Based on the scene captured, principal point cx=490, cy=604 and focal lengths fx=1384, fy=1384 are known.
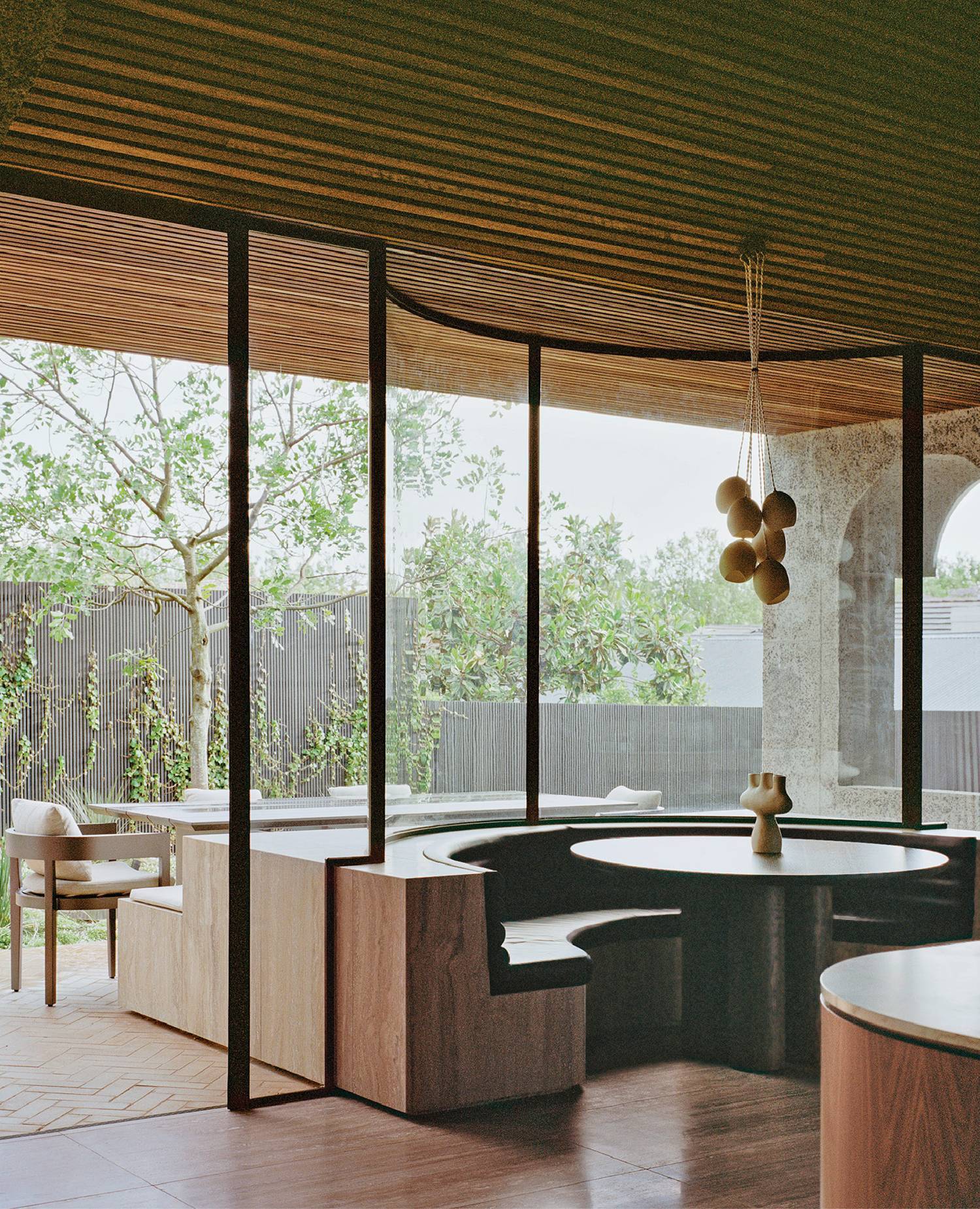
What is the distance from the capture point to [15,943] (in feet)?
23.0

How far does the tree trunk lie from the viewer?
9.53 metres

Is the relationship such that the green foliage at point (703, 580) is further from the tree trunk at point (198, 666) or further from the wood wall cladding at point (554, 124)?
the tree trunk at point (198, 666)

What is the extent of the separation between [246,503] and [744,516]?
2.22 m

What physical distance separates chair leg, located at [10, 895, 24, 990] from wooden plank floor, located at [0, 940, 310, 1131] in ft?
0.22

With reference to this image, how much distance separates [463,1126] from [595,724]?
7.30ft

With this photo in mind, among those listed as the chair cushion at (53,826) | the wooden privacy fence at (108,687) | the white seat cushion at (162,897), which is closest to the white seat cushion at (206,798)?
the chair cushion at (53,826)

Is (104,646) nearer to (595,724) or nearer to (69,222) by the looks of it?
(595,724)

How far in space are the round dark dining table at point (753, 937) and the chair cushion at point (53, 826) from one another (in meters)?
2.73

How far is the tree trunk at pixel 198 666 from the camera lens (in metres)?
9.53

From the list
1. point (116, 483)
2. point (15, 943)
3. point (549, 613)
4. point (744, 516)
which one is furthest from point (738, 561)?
point (116, 483)

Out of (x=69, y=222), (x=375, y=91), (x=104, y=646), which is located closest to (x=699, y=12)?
(x=375, y=91)

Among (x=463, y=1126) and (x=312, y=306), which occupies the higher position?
(x=312, y=306)

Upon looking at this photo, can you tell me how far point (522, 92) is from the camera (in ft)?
15.4

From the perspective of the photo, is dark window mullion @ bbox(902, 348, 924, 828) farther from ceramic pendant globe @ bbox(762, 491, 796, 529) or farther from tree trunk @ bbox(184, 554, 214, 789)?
tree trunk @ bbox(184, 554, 214, 789)
